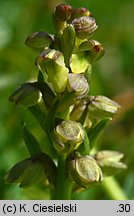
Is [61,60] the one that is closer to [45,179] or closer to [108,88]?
[45,179]

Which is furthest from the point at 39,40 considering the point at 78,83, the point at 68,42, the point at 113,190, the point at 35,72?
the point at 35,72

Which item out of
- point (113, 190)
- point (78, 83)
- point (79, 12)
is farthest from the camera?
point (113, 190)

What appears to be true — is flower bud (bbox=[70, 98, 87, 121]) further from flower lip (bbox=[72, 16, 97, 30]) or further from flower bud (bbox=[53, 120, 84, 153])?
flower lip (bbox=[72, 16, 97, 30])

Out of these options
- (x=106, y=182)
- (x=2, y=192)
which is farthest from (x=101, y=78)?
(x=2, y=192)

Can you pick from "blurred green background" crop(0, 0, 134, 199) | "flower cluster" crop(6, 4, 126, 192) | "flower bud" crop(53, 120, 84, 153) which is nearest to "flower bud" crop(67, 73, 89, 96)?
"flower cluster" crop(6, 4, 126, 192)

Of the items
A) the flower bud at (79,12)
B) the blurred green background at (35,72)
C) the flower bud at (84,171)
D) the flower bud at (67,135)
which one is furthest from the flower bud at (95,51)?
the blurred green background at (35,72)

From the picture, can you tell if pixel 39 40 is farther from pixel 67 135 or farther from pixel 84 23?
pixel 67 135
